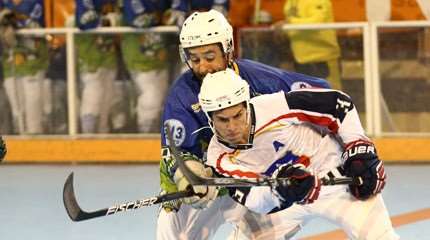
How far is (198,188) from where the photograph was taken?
485 cm

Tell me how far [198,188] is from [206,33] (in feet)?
2.42

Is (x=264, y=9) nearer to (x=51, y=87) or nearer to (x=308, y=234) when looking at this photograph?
(x=51, y=87)

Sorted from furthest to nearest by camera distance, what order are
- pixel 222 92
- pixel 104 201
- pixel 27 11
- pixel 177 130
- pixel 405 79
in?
pixel 27 11 → pixel 405 79 → pixel 104 201 → pixel 177 130 → pixel 222 92

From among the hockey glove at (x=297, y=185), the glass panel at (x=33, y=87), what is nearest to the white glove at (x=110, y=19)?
the glass panel at (x=33, y=87)

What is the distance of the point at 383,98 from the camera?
30.6 ft

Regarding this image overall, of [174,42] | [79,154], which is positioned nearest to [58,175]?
[79,154]

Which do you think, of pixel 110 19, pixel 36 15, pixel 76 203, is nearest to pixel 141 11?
pixel 110 19

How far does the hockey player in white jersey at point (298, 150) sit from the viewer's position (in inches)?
187

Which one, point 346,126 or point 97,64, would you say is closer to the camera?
point 346,126

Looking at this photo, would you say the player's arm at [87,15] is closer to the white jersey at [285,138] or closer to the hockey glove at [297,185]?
the white jersey at [285,138]

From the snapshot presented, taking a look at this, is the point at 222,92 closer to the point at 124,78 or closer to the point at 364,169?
the point at 364,169

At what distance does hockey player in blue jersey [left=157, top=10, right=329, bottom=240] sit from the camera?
520cm

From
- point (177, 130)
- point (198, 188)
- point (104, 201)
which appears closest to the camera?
point (198, 188)

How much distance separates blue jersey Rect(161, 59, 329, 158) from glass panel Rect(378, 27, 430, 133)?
391 cm
